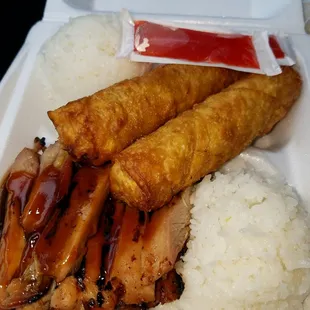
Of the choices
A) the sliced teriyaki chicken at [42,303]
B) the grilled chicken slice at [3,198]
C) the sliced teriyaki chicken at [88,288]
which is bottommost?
the sliced teriyaki chicken at [42,303]

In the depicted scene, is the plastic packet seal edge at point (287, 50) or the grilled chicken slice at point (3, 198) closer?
the grilled chicken slice at point (3, 198)

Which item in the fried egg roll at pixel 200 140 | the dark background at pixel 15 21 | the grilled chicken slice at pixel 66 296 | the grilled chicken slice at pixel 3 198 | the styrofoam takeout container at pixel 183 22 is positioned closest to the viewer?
the grilled chicken slice at pixel 66 296

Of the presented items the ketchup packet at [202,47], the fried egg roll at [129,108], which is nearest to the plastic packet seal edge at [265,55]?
the ketchup packet at [202,47]

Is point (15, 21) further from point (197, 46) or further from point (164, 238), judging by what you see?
point (164, 238)

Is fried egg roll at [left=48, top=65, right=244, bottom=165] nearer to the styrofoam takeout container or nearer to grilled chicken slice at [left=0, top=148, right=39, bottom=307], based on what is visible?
grilled chicken slice at [left=0, top=148, right=39, bottom=307]

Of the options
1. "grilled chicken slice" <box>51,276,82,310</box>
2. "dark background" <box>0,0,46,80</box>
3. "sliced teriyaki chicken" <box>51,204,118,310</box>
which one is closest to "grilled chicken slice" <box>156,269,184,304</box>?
"sliced teriyaki chicken" <box>51,204,118,310</box>

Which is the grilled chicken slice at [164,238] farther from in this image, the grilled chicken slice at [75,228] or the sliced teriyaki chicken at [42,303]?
the sliced teriyaki chicken at [42,303]

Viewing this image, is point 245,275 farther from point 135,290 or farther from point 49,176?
point 49,176
